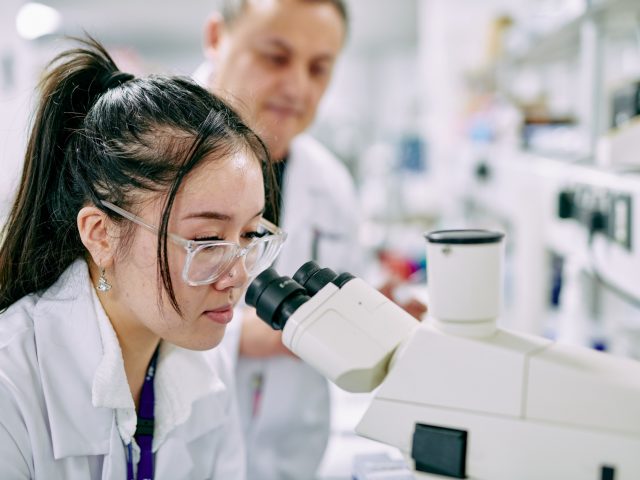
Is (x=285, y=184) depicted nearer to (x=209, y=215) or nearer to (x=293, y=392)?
(x=293, y=392)

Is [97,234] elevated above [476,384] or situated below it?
above

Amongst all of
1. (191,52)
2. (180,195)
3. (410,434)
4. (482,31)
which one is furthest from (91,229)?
(191,52)

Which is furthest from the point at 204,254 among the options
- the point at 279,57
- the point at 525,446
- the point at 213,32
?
the point at 213,32

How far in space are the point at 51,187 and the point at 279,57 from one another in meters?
0.75

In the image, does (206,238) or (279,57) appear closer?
(206,238)

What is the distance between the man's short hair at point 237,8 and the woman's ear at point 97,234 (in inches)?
33.7

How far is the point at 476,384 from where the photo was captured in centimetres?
67

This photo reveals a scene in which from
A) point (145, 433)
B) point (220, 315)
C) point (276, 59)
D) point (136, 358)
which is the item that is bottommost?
point (145, 433)

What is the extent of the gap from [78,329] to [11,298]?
0.49ft

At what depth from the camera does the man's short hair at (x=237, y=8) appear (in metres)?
1.60

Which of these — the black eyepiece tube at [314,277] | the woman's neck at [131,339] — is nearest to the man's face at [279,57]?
the woman's neck at [131,339]

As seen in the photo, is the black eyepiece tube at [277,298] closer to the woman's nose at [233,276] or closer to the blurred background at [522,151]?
the woman's nose at [233,276]

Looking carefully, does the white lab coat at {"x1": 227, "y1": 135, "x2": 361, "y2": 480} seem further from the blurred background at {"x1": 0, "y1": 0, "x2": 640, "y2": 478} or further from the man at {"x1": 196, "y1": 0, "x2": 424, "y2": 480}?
the blurred background at {"x1": 0, "y1": 0, "x2": 640, "y2": 478}

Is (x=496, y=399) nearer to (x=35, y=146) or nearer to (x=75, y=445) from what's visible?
(x=75, y=445)
